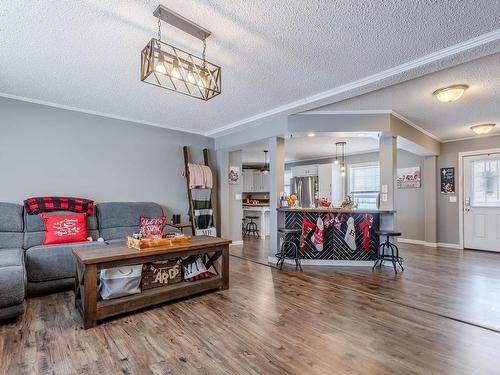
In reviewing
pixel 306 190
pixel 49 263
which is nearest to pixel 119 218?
pixel 49 263

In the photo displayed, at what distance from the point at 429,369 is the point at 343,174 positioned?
21.0ft

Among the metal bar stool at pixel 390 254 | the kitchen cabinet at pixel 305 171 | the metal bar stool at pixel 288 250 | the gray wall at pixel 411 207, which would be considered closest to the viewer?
the metal bar stool at pixel 390 254

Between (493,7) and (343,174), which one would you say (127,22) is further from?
(343,174)

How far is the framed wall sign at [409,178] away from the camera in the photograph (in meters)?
6.52

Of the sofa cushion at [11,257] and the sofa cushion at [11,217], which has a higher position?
the sofa cushion at [11,217]

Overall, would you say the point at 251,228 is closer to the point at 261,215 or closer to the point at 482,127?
the point at 261,215

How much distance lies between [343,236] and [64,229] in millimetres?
4045

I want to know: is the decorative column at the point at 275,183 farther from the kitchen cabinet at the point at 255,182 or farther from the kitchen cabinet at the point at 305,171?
the kitchen cabinet at the point at 255,182

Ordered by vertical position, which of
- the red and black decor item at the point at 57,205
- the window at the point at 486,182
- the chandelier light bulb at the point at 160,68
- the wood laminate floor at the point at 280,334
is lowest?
the wood laminate floor at the point at 280,334

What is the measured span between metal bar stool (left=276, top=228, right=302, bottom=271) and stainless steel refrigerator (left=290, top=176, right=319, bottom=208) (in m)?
3.64

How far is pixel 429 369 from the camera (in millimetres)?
1785

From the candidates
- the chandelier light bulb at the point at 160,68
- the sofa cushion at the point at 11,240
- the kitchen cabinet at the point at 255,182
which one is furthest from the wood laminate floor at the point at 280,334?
the kitchen cabinet at the point at 255,182

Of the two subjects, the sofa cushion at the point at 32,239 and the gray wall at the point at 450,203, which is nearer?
the sofa cushion at the point at 32,239

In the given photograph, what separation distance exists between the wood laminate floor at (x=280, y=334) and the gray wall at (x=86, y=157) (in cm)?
171
